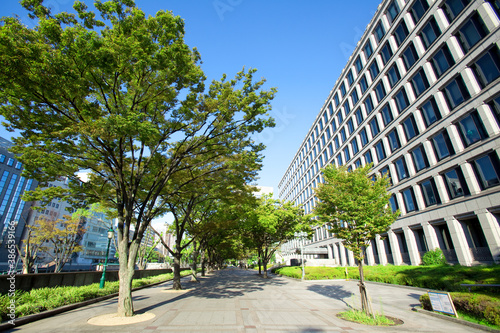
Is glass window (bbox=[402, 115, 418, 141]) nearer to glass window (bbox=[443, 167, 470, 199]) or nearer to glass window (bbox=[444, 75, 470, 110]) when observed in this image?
→ glass window (bbox=[444, 75, 470, 110])

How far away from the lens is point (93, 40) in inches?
303

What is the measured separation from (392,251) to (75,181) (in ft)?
109

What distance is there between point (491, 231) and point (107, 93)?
89.4 feet

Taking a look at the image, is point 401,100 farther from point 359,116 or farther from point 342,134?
point 342,134

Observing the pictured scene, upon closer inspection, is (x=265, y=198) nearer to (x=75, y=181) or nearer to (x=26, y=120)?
(x=75, y=181)

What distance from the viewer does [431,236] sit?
23.7 m

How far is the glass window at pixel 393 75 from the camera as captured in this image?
1151 inches

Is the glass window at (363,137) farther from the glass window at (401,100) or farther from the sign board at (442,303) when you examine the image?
the sign board at (442,303)

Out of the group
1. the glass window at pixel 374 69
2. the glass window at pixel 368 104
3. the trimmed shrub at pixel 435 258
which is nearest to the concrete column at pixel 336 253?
the trimmed shrub at pixel 435 258

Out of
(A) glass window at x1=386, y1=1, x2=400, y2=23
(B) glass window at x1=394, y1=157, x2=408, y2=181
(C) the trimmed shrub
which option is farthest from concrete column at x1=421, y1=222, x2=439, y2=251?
(A) glass window at x1=386, y1=1, x2=400, y2=23

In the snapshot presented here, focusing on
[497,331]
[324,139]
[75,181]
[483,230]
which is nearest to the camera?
[497,331]

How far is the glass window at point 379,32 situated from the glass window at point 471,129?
17.8 meters

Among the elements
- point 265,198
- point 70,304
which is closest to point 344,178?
point 70,304

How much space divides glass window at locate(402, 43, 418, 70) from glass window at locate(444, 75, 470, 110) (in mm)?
5749
